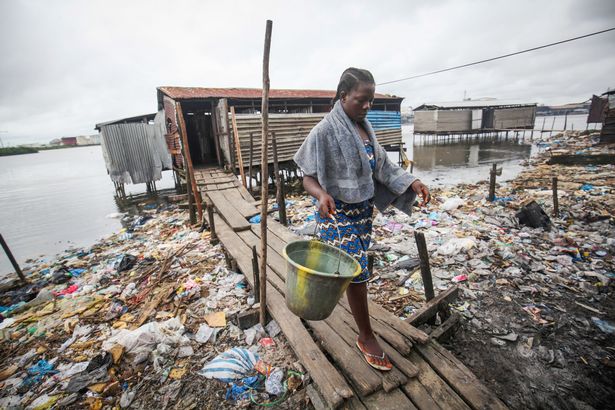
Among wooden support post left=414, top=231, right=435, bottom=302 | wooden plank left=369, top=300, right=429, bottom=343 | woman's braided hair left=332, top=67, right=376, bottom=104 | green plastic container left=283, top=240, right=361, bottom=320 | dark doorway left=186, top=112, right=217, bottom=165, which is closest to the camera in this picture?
green plastic container left=283, top=240, right=361, bottom=320

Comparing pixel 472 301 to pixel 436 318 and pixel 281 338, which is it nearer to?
pixel 436 318

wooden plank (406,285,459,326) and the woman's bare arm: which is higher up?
the woman's bare arm

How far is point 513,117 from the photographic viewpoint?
3055 centimetres

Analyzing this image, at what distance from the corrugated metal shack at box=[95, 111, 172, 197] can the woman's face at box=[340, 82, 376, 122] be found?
14.2 metres

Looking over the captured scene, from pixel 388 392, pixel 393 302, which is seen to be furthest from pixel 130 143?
pixel 388 392

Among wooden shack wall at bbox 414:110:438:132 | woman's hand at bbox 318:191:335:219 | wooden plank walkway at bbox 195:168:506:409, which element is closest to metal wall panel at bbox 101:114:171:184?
wooden plank walkway at bbox 195:168:506:409

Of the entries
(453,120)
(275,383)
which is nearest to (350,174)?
(275,383)

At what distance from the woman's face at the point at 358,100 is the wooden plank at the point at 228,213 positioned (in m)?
3.94

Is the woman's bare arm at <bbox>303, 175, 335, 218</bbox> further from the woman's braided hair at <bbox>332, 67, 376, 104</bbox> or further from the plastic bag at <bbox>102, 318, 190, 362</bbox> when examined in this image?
the plastic bag at <bbox>102, 318, 190, 362</bbox>

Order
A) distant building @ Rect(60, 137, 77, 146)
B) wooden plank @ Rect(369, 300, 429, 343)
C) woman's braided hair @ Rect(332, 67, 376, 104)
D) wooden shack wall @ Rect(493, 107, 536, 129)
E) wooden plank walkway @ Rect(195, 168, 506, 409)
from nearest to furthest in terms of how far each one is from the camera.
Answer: woman's braided hair @ Rect(332, 67, 376, 104) < wooden plank walkway @ Rect(195, 168, 506, 409) < wooden plank @ Rect(369, 300, 429, 343) < wooden shack wall @ Rect(493, 107, 536, 129) < distant building @ Rect(60, 137, 77, 146)

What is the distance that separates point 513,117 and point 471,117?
207 inches

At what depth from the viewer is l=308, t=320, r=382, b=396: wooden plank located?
1.94 metres

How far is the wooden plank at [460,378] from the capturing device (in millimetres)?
1850

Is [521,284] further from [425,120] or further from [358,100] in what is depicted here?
[425,120]
